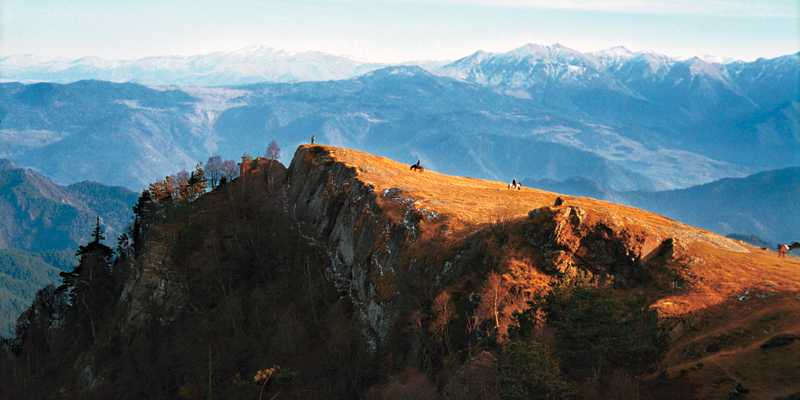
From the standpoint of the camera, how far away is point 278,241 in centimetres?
8494

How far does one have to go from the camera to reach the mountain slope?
42062mm

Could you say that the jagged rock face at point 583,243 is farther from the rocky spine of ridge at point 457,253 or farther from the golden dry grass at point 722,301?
the golden dry grass at point 722,301

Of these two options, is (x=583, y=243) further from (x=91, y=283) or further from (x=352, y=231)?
(x=91, y=283)

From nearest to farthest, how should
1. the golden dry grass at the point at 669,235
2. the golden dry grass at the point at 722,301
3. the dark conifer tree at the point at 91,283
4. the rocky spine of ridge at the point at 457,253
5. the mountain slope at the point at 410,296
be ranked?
1. the golden dry grass at the point at 722,301
2. the mountain slope at the point at 410,296
3. the golden dry grass at the point at 669,235
4. the rocky spine of ridge at the point at 457,253
5. the dark conifer tree at the point at 91,283

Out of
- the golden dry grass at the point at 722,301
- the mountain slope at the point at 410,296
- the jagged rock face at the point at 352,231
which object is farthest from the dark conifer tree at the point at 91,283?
the golden dry grass at the point at 722,301

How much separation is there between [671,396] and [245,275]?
5886 cm

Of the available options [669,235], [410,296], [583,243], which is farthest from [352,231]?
[669,235]

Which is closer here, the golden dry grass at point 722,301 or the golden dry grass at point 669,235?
the golden dry grass at point 722,301

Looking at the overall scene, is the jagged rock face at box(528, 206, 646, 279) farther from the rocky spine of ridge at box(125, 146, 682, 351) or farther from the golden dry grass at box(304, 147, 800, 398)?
the golden dry grass at box(304, 147, 800, 398)

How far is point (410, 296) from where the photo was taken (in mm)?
54594

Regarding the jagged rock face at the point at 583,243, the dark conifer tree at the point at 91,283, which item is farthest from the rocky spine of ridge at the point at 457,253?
the dark conifer tree at the point at 91,283

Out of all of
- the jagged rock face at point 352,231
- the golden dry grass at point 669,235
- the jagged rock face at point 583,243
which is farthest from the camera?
the jagged rock face at point 352,231

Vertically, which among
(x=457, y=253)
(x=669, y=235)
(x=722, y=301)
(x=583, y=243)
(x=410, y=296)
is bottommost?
(x=722, y=301)

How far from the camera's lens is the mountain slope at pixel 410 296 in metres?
42.1
